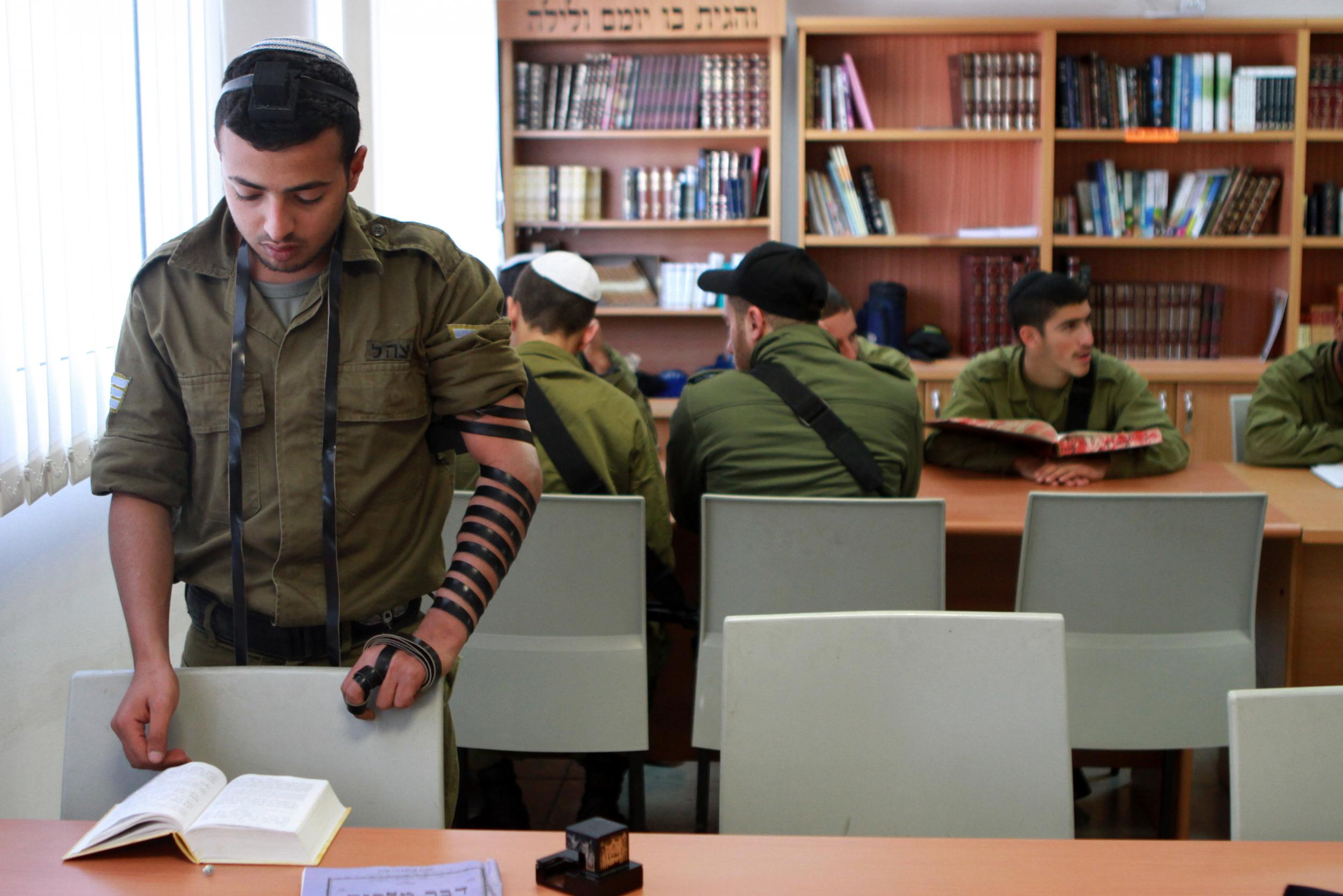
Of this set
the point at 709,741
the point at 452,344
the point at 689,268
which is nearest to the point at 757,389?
the point at 709,741

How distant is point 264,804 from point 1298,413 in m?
2.92

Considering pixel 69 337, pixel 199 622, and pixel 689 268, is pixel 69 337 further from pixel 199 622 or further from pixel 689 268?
pixel 689 268

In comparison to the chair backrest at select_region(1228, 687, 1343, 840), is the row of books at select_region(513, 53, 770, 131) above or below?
above

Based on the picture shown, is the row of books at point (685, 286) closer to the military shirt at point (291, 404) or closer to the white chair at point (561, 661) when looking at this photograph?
the white chair at point (561, 661)

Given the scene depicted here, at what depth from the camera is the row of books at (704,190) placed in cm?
502

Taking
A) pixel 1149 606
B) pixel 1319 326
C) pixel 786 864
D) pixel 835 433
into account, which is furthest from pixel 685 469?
pixel 1319 326

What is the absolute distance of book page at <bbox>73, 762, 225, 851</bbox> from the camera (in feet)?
3.70

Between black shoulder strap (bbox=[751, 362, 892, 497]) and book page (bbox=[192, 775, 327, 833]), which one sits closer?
book page (bbox=[192, 775, 327, 833])

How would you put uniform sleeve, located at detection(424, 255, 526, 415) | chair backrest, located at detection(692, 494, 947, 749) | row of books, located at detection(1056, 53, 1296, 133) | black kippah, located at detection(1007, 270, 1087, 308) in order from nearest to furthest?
uniform sleeve, located at detection(424, 255, 526, 415), chair backrest, located at detection(692, 494, 947, 749), black kippah, located at detection(1007, 270, 1087, 308), row of books, located at detection(1056, 53, 1296, 133)

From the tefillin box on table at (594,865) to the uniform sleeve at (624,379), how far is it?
80.1 inches

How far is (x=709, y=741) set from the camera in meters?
2.18

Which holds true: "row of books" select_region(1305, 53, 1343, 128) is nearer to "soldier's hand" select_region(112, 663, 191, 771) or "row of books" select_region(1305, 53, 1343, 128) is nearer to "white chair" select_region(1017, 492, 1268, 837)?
"white chair" select_region(1017, 492, 1268, 837)

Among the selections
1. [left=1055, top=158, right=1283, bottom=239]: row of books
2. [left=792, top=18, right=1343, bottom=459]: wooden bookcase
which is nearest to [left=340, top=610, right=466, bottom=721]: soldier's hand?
[left=792, top=18, right=1343, bottom=459]: wooden bookcase

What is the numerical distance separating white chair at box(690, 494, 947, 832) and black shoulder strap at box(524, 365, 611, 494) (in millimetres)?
298
